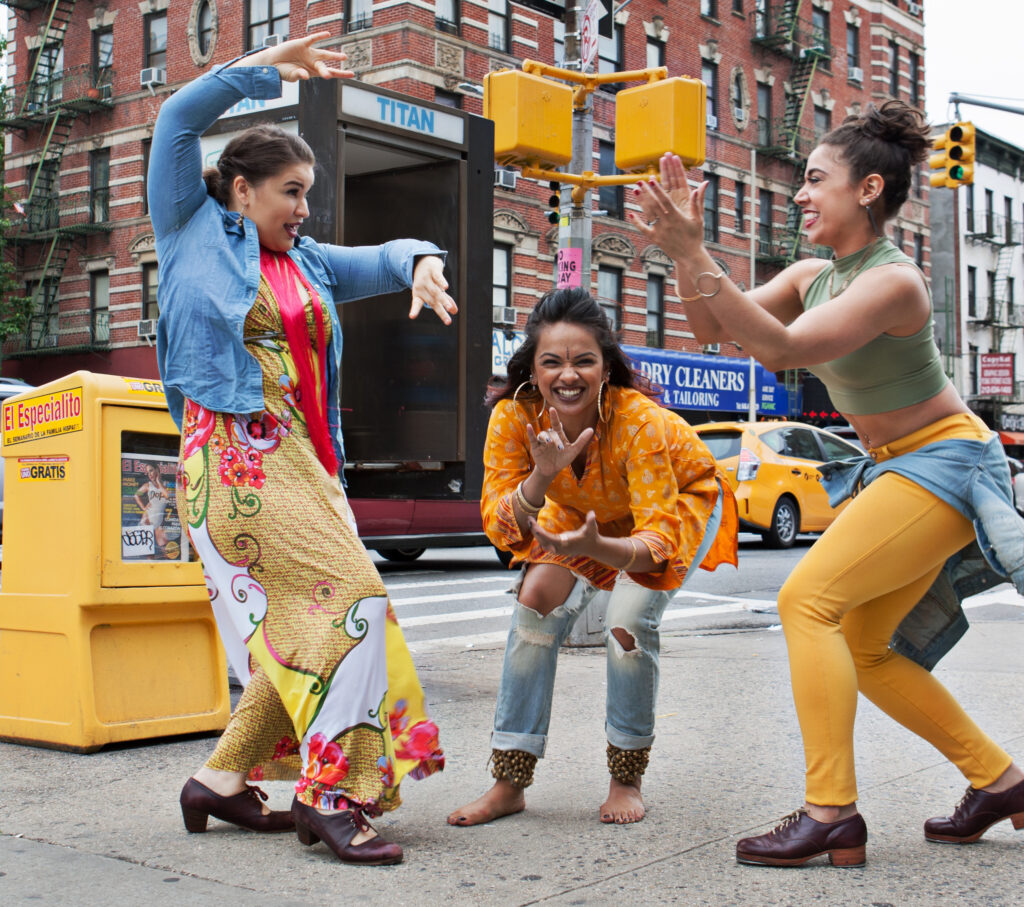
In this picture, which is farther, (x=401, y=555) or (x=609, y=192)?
(x=609, y=192)

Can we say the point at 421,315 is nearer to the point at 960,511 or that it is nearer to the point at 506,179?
the point at 960,511

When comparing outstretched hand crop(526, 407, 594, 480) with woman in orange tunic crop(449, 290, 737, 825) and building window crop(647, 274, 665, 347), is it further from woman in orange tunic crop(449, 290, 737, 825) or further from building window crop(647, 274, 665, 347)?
building window crop(647, 274, 665, 347)

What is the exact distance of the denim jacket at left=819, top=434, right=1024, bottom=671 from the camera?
304cm

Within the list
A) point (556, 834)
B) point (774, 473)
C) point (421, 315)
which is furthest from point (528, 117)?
point (774, 473)

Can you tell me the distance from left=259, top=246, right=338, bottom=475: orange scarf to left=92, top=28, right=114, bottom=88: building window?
29021 millimetres

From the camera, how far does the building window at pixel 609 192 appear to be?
1181 inches

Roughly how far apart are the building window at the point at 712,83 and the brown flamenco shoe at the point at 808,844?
31.3m

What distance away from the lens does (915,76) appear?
41.6m

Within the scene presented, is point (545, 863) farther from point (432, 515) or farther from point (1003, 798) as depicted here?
point (432, 515)

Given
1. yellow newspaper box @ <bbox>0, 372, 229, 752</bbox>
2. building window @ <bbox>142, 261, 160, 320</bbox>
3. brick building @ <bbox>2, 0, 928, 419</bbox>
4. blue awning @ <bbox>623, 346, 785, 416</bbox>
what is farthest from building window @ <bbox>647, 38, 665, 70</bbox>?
yellow newspaper box @ <bbox>0, 372, 229, 752</bbox>

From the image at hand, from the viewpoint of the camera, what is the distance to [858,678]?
3.41m

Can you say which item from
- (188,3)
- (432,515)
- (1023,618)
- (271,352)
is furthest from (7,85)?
(271,352)

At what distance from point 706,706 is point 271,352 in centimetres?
294

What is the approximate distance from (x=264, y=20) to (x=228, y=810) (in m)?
26.1
